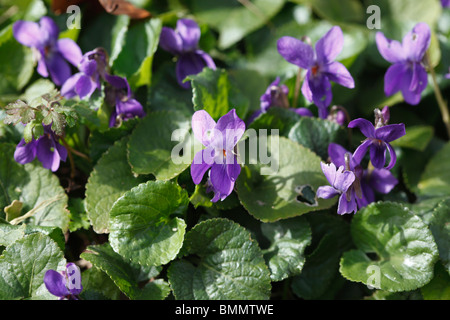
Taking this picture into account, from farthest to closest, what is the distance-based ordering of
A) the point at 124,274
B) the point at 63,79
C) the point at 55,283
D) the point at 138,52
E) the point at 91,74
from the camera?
1. the point at 138,52
2. the point at 63,79
3. the point at 91,74
4. the point at 124,274
5. the point at 55,283

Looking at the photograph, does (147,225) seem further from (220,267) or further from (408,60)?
(408,60)

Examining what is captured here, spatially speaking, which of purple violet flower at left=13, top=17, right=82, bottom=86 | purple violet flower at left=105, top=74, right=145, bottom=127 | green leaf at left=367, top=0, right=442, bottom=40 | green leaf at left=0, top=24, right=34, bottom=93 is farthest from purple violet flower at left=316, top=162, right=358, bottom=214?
green leaf at left=0, top=24, right=34, bottom=93

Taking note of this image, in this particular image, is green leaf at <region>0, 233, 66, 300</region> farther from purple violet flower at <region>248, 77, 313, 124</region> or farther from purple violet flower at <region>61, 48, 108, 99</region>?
purple violet flower at <region>248, 77, 313, 124</region>

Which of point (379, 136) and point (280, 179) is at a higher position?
point (379, 136)

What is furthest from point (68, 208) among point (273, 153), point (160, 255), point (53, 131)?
point (273, 153)

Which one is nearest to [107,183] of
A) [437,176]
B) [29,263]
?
[29,263]

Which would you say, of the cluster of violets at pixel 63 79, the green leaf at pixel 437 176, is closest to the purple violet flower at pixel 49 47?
the cluster of violets at pixel 63 79
